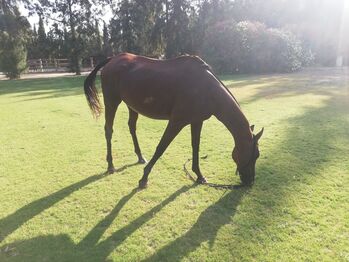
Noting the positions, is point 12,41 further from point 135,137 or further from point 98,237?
point 98,237

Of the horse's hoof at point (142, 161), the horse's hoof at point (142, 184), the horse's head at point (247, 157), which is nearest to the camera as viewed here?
the horse's head at point (247, 157)

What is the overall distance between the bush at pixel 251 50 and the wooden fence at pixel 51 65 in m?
13.6

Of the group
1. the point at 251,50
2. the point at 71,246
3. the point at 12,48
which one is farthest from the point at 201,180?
the point at 12,48

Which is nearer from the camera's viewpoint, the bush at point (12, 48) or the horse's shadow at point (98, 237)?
the horse's shadow at point (98, 237)

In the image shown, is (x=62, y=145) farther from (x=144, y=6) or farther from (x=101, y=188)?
(x=144, y=6)

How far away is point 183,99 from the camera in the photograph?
3.80 meters

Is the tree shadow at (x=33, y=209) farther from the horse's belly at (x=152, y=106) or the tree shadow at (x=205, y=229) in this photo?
the tree shadow at (x=205, y=229)

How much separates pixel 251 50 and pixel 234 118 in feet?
54.3

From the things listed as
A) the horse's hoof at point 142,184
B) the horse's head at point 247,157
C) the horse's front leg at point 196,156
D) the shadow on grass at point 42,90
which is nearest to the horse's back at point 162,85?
the horse's front leg at point 196,156

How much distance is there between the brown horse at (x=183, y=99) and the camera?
3723 mm

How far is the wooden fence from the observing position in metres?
29.7

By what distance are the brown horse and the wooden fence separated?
85.5 ft

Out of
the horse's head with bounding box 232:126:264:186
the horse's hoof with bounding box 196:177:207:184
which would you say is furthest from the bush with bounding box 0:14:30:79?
the horse's head with bounding box 232:126:264:186

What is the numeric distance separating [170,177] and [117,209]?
3.37ft
